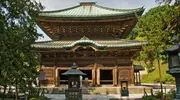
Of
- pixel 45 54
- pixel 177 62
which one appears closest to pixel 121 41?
pixel 45 54

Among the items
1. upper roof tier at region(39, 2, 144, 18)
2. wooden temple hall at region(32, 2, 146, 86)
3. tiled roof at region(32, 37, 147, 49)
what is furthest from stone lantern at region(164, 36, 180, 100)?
upper roof tier at region(39, 2, 144, 18)

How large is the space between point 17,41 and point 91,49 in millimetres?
14637

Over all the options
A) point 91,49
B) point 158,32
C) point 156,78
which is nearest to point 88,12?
point 91,49

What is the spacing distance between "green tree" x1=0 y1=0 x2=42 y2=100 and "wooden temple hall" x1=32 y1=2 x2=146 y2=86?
38.4 feet

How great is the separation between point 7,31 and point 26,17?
6.26ft

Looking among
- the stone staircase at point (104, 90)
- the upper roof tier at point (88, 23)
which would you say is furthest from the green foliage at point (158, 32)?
the upper roof tier at point (88, 23)

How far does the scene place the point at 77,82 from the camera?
64.0 ft

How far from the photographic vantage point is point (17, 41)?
13000 mm

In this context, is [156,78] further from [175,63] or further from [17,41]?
[175,63]

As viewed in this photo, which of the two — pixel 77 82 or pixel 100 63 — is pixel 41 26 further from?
pixel 77 82

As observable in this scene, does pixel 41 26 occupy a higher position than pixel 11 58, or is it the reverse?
pixel 41 26

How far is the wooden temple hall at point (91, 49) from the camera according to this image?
26.3 metres

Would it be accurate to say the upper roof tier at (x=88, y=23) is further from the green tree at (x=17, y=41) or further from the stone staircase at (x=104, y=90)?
the green tree at (x=17, y=41)

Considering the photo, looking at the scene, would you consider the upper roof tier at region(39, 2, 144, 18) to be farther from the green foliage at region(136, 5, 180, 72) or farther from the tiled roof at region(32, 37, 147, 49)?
the green foliage at region(136, 5, 180, 72)
